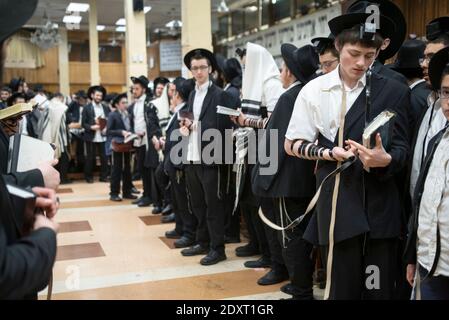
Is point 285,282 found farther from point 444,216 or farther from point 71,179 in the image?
point 71,179

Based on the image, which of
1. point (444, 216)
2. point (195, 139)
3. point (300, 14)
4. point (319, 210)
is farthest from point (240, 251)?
A: point (300, 14)

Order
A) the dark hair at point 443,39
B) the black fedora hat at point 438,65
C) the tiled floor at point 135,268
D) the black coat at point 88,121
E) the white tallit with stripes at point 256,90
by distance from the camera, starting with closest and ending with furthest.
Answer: the black fedora hat at point 438,65
the dark hair at point 443,39
the tiled floor at point 135,268
the white tallit with stripes at point 256,90
the black coat at point 88,121

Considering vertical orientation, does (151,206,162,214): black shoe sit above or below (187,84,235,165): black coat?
below

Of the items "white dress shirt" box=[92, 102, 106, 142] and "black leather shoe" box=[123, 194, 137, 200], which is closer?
"black leather shoe" box=[123, 194, 137, 200]

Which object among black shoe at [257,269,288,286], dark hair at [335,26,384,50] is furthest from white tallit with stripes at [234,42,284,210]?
dark hair at [335,26,384,50]

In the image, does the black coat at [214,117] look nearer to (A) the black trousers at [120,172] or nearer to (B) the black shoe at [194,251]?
(B) the black shoe at [194,251]

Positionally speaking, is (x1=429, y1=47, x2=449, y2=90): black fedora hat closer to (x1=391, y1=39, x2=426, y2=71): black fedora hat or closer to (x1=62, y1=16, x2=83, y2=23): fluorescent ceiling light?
(x1=391, y1=39, x2=426, y2=71): black fedora hat

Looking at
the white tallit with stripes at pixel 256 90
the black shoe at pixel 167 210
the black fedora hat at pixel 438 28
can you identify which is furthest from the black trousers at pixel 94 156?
the black fedora hat at pixel 438 28

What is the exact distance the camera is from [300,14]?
9.64 metres

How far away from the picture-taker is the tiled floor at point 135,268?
319 centimetres

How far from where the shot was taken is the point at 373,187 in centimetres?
201

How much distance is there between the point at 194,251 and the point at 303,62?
2.07 m

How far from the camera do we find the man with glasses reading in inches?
148

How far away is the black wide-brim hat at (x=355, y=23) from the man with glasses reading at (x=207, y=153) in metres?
1.82
